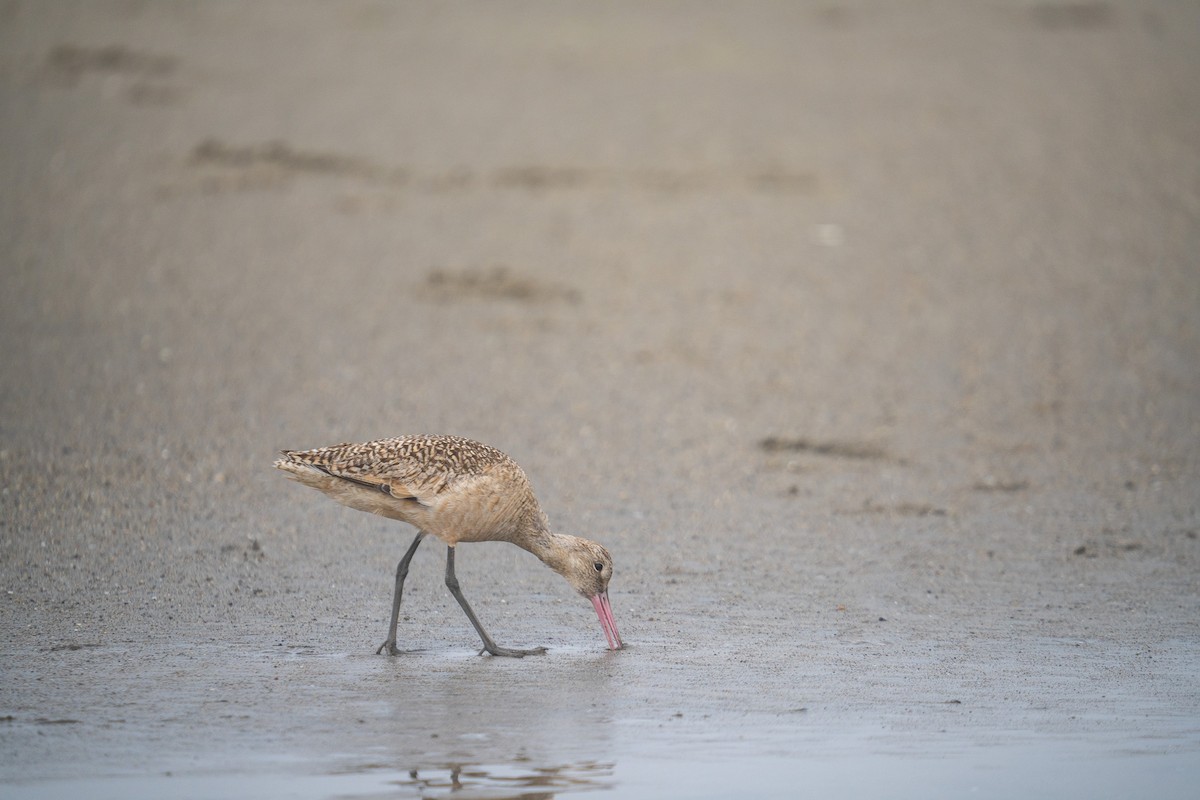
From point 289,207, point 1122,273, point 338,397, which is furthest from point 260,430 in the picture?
point 1122,273

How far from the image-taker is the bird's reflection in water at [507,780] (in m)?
4.52

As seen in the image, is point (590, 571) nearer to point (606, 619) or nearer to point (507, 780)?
point (606, 619)

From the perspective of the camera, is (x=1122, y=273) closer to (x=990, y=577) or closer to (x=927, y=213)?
(x=927, y=213)

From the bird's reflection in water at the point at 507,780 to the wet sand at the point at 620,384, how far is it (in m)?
0.02

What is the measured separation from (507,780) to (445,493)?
1.49m

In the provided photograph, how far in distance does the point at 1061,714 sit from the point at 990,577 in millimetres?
1748

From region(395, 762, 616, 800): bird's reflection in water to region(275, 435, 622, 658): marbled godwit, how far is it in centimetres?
109

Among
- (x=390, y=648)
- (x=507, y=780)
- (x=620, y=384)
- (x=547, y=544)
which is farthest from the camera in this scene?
(x=620, y=384)

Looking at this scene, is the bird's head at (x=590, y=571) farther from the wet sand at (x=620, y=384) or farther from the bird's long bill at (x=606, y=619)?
the wet sand at (x=620, y=384)

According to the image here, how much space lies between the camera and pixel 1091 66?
14547 mm

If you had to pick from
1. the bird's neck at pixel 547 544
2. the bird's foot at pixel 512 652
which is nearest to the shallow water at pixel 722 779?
the bird's foot at pixel 512 652

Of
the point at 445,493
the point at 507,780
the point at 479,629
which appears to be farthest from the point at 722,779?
the point at 445,493

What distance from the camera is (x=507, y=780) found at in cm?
461

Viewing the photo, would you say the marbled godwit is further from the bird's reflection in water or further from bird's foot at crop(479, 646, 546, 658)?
the bird's reflection in water
